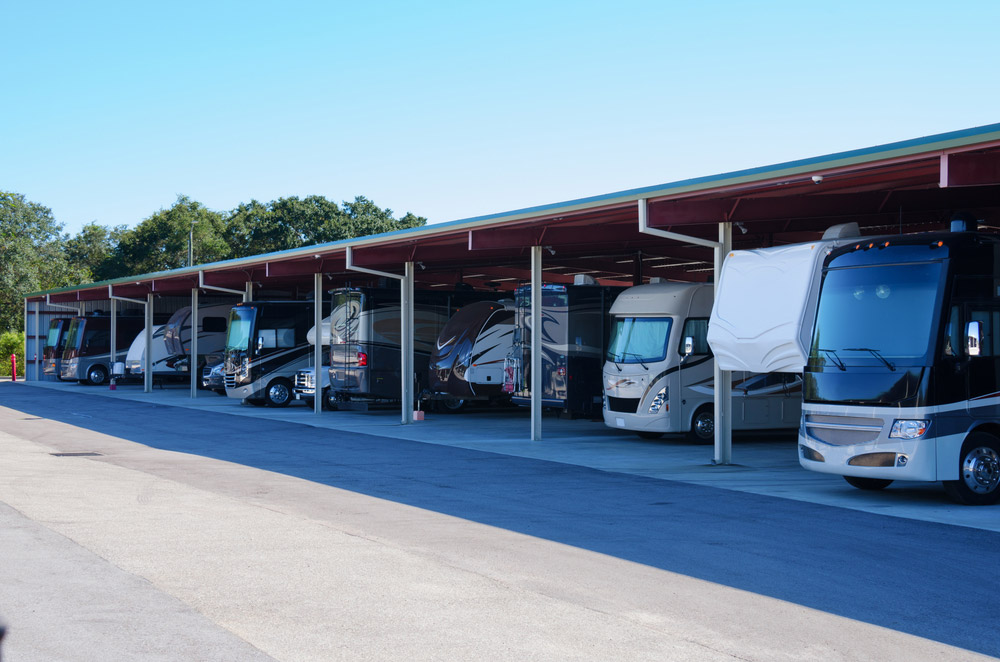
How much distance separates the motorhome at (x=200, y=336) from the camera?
34250 mm

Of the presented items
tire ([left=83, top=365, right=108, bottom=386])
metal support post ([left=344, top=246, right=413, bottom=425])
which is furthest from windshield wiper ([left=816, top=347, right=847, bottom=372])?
tire ([left=83, top=365, right=108, bottom=386])

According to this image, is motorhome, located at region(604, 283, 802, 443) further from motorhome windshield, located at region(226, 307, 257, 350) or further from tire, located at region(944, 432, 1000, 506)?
motorhome windshield, located at region(226, 307, 257, 350)

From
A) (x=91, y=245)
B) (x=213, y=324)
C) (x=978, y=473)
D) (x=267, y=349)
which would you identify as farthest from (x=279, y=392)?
(x=91, y=245)

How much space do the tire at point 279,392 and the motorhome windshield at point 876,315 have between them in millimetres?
18390

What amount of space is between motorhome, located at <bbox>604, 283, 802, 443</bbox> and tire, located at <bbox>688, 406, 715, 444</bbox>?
2 cm

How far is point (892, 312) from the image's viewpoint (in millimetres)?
10930

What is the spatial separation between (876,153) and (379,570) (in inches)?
273

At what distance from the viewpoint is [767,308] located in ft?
40.5

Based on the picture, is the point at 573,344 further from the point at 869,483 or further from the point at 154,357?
the point at 154,357

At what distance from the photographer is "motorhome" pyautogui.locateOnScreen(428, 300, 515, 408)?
23.2m

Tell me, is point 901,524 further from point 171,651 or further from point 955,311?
Result: point 171,651

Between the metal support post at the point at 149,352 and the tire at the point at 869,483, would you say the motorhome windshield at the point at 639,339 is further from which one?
the metal support post at the point at 149,352

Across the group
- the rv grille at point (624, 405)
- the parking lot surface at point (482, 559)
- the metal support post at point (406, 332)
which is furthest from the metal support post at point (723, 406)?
the metal support post at point (406, 332)

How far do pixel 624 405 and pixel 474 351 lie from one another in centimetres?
650
